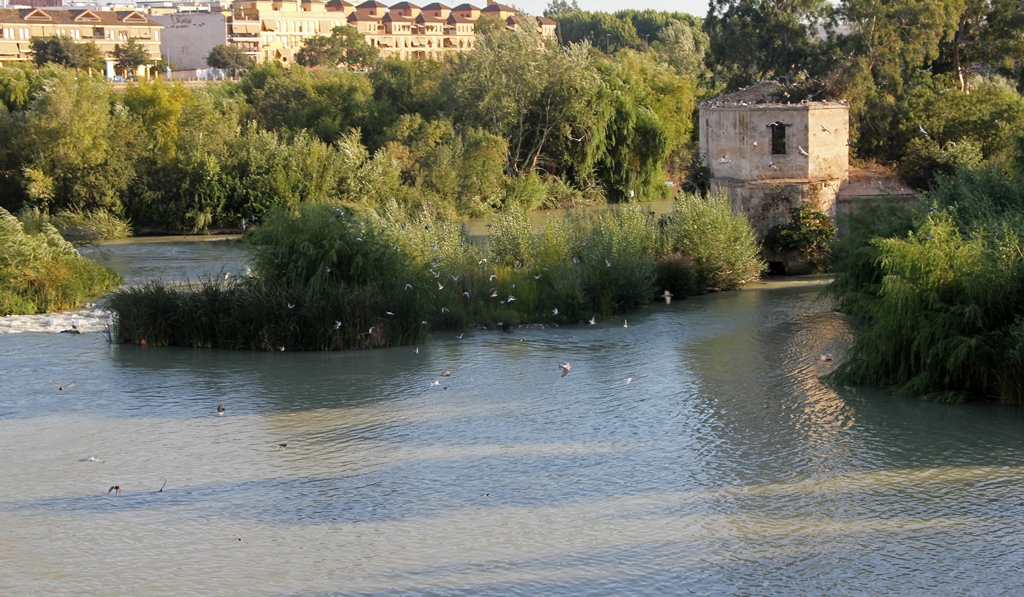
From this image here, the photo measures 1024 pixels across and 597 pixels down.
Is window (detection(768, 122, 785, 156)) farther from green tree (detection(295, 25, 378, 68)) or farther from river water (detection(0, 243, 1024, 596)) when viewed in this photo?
green tree (detection(295, 25, 378, 68))

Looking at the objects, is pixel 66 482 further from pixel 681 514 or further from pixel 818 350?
pixel 818 350

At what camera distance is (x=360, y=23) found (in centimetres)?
10300

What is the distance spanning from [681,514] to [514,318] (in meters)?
8.83

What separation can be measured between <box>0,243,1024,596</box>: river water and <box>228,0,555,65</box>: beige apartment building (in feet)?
257

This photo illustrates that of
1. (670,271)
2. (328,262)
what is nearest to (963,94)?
(670,271)

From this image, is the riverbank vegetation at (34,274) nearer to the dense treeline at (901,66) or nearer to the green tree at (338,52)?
the dense treeline at (901,66)

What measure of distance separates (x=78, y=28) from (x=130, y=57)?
1412cm

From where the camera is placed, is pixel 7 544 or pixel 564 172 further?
pixel 564 172

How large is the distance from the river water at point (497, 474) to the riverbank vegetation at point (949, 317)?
0.35 meters


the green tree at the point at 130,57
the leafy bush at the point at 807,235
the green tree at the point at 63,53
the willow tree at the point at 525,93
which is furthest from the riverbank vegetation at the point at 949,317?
the green tree at the point at 130,57

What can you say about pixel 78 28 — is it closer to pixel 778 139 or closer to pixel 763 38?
pixel 763 38

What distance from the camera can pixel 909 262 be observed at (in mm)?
14102

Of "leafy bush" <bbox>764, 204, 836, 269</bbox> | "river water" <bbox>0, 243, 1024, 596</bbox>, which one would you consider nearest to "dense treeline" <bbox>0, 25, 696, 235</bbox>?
"leafy bush" <bbox>764, 204, 836, 269</bbox>

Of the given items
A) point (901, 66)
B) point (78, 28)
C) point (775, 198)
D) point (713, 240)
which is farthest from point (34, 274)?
point (78, 28)
